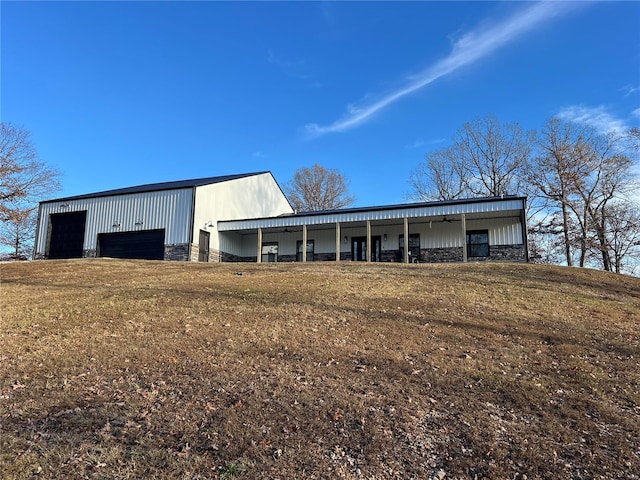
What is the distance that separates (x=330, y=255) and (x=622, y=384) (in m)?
17.8

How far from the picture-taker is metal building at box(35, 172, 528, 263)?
2000 centimetres

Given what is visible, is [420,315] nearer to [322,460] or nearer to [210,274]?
[322,460]

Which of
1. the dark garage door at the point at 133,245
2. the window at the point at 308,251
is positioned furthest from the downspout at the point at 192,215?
the window at the point at 308,251

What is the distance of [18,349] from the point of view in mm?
6125

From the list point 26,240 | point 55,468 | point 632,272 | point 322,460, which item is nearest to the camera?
point 55,468

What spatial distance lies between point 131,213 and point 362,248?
1184 centimetres

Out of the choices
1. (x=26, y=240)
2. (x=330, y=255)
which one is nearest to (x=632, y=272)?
(x=330, y=255)

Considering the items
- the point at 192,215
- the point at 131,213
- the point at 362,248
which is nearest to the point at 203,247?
the point at 192,215

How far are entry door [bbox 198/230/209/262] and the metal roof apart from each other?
3.57 ft

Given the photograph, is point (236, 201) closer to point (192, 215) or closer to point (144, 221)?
point (192, 215)

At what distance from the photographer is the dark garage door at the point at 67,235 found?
23594 millimetres

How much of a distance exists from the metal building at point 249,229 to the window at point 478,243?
1.7 inches

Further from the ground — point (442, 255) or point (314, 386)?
point (442, 255)

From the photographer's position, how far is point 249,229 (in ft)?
75.2
